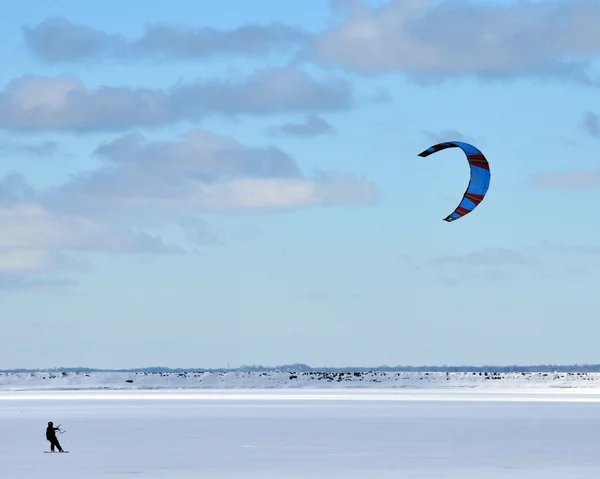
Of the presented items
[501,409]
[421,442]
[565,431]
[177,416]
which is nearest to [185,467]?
[421,442]

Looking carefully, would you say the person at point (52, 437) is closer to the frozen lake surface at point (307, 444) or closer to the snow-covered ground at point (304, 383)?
the frozen lake surface at point (307, 444)

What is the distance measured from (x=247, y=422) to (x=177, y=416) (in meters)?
5.07

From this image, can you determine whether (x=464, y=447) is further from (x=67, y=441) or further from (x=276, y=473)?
(x=67, y=441)

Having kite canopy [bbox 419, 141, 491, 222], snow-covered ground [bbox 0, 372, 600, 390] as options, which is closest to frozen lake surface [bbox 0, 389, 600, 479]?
kite canopy [bbox 419, 141, 491, 222]

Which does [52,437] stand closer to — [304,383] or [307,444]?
[307,444]

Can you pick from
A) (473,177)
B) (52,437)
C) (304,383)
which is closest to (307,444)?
(52,437)

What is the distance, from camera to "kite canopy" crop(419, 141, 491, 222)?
4156 cm

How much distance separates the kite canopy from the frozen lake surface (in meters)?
7.05

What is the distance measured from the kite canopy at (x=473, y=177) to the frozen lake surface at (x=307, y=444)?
7051 millimetres

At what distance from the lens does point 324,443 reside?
110 ft

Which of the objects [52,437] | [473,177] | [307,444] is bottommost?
[307,444]

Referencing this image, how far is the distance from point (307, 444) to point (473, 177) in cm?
1296

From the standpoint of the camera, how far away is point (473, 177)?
139 ft

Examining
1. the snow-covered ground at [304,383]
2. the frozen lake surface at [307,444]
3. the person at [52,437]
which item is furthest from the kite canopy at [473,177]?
the snow-covered ground at [304,383]
